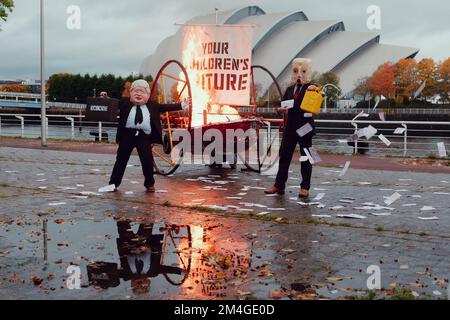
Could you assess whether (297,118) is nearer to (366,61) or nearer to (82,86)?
(366,61)

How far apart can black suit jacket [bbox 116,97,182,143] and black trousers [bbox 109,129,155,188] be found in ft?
0.29

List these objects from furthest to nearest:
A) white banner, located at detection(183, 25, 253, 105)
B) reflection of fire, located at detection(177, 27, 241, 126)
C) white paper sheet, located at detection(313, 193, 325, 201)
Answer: reflection of fire, located at detection(177, 27, 241, 126), white banner, located at detection(183, 25, 253, 105), white paper sheet, located at detection(313, 193, 325, 201)

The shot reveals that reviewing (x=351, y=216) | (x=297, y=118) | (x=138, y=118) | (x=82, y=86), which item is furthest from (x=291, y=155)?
(x=82, y=86)

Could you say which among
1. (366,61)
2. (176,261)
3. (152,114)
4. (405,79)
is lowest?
(176,261)

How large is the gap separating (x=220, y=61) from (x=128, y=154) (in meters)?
2.58

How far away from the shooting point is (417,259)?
443 cm

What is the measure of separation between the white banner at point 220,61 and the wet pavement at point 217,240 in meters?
1.72

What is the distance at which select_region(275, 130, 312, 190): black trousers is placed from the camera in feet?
25.5

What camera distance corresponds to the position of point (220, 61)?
9688 mm

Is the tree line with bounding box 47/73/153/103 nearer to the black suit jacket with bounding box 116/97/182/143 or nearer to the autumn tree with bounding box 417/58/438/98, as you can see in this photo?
the autumn tree with bounding box 417/58/438/98

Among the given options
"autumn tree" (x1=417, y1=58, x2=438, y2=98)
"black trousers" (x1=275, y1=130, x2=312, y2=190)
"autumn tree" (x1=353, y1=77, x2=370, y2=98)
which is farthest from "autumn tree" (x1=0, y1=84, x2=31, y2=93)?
"black trousers" (x1=275, y1=130, x2=312, y2=190)

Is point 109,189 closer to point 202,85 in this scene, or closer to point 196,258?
point 202,85
